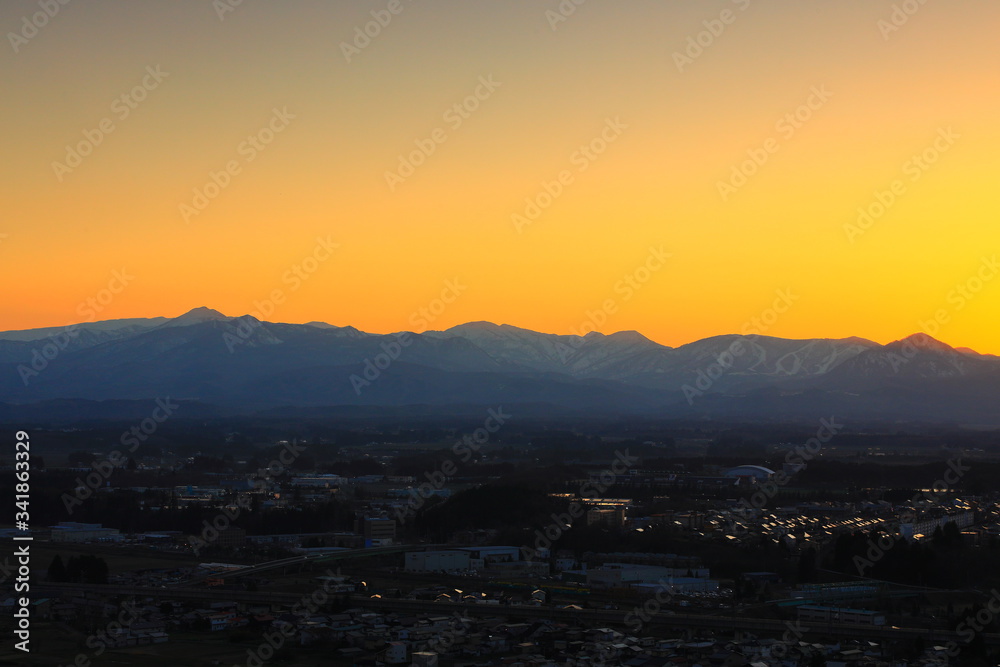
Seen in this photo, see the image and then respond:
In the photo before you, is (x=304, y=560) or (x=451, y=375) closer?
(x=304, y=560)

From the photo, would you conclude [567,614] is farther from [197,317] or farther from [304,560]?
[197,317]

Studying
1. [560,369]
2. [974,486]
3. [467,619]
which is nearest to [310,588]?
[467,619]

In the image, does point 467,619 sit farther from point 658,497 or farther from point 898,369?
point 898,369

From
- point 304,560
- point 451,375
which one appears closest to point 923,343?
point 451,375

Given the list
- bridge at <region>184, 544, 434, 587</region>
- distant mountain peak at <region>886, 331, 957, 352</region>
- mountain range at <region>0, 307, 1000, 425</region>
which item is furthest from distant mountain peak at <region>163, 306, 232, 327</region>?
bridge at <region>184, 544, 434, 587</region>

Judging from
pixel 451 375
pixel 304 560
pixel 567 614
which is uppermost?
pixel 451 375

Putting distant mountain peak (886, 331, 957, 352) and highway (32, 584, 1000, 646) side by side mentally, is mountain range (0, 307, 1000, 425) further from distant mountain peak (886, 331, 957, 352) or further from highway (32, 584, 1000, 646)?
highway (32, 584, 1000, 646)

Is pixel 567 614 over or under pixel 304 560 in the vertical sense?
under

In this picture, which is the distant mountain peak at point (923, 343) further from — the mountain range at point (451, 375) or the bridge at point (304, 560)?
the bridge at point (304, 560)

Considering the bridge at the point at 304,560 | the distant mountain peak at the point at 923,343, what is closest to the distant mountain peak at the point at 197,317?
the distant mountain peak at the point at 923,343

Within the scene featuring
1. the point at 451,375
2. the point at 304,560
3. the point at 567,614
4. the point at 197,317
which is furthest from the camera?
the point at 197,317
